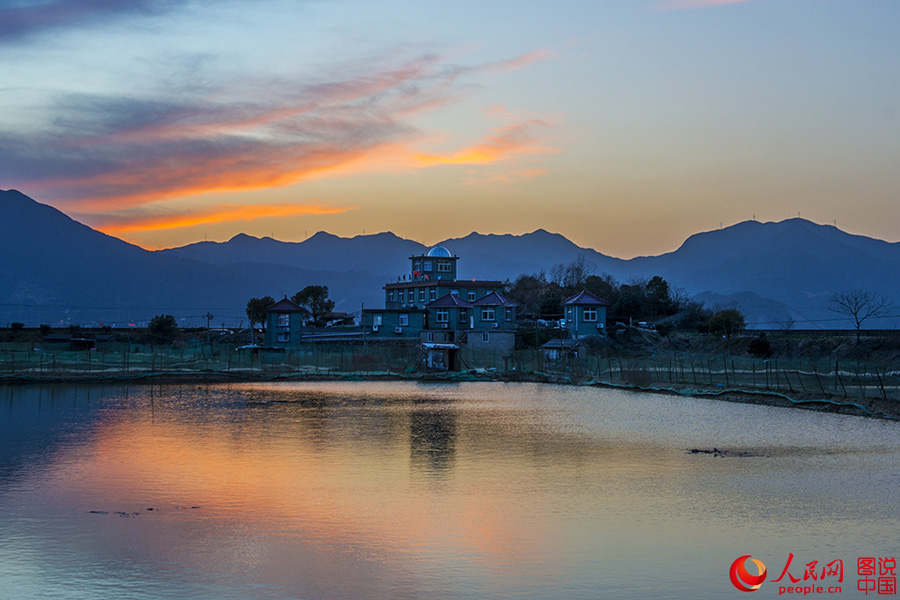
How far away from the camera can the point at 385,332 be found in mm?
91062

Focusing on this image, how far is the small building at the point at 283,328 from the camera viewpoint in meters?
88.2

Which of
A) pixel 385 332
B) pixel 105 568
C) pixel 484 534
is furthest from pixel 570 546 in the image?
pixel 385 332

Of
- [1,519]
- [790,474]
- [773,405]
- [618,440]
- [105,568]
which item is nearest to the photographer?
[105,568]

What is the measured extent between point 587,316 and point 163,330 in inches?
2013

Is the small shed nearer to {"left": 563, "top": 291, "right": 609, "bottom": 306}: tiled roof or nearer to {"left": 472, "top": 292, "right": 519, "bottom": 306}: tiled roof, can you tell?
{"left": 472, "top": 292, "right": 519, "bottom": 306}: tiled roof

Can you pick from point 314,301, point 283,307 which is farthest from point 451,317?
point 314,301

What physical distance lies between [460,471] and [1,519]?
1038 cm

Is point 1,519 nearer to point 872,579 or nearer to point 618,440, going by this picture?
point 872,579

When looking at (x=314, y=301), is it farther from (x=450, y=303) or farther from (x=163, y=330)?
(x=450, y=303)

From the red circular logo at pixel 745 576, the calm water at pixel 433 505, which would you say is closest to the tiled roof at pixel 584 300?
the calm water at pixel 433 505

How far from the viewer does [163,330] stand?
348 feet

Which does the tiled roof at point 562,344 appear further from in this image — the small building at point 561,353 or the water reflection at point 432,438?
the water reflection at point 432,438

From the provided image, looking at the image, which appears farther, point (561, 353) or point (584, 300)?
point (584, 300)

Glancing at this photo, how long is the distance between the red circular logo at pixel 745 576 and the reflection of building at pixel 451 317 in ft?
205
